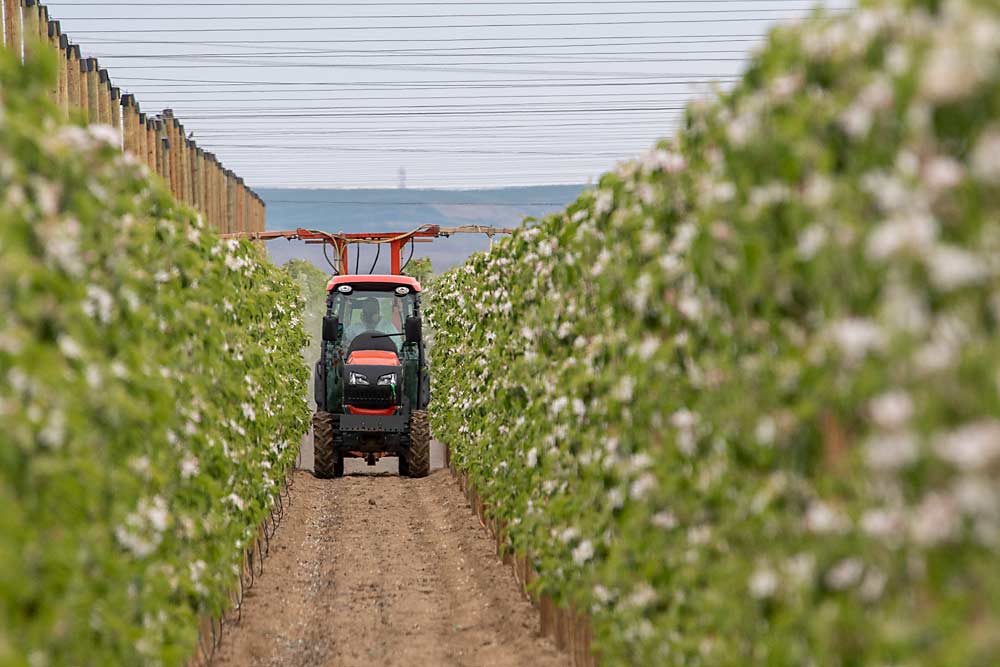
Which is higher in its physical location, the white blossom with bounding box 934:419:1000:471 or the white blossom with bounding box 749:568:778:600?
the white blossom with bounding box 934:419:1000:471

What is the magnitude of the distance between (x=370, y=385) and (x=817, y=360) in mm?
11753

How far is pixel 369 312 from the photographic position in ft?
49.8

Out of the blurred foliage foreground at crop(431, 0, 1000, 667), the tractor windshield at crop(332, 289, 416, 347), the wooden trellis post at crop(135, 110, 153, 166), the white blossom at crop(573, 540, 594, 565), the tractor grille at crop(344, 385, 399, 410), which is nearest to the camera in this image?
the blurred foliage foreground at crop(431, 0, 1000, 667)

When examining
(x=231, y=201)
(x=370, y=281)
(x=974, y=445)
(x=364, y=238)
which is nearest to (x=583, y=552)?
(x=974, y=445)

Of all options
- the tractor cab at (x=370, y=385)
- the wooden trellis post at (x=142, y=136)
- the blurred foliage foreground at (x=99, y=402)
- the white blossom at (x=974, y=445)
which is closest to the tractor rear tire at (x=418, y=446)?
the tractor cab at (x=370, y=385)

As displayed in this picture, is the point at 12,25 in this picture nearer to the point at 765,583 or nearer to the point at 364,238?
the point at 765,583

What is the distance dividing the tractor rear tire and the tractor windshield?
1177 millimetres

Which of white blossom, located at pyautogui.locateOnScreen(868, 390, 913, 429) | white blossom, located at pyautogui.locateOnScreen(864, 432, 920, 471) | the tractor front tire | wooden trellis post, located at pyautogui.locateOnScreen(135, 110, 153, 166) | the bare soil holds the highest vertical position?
wooden trellis post, located at pyautogui.locateOnScreen(135, 110, 153, 166)

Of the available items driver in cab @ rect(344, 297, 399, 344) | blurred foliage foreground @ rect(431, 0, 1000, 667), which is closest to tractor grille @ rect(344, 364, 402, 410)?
driver in cab @ rect(344, 297, 399, 344)

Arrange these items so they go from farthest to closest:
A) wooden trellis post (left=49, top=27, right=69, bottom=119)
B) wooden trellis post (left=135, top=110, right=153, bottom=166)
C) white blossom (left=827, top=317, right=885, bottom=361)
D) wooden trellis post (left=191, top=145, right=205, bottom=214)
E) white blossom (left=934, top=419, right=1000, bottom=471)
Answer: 1. wooden trellis post (left=191, top=145, right=205, bottom=214)
2. wooden trellis post (left=135, top=110, right=153, bottom=166)
3. wooden trellis post (left=49, top=27, right=69, bottom=119)
4. white blossom (left=827, top=317, right=885, bottom=361)
5. white blossom (left=934, top=419, right=1000, bottom=471)

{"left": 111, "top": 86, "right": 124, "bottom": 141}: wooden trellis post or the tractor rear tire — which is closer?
{"left": 111, "top": 86, "right": 124, "bottom": 141}: wooden trellis post

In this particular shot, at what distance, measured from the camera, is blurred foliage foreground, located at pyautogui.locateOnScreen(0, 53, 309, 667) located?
2.63 meters

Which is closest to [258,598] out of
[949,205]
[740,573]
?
[740,573]

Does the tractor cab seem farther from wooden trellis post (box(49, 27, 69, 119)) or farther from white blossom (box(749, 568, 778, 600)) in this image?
white blossom (box(749, 568, 778, 600))
